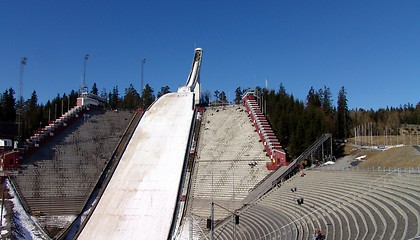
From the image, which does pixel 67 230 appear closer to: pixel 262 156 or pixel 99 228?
pixel 99 228

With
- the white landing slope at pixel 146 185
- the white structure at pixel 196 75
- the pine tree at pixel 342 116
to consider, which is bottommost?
the white landing slope at pixel 146 185

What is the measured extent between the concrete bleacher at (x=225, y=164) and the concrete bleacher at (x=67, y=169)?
7.96 metres

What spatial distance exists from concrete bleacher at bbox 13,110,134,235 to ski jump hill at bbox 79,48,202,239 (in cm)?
170

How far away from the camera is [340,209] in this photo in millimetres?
17672

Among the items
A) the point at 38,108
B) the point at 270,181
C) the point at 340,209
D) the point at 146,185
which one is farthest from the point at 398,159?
the point at 38,108

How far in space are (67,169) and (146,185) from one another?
693 centimetres

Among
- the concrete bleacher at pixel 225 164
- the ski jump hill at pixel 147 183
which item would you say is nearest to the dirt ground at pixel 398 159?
the concrete bleacher at pixel 225 164

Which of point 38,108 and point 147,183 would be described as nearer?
point 147,183

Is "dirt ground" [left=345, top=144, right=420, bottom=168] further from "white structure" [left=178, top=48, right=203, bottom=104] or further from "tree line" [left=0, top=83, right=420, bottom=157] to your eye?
"white structure" [left=178, top=48, right=203, bottom=104]

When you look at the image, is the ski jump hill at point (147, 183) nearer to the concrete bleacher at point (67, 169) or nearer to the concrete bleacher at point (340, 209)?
the concrete bleacher at point (67, 169)

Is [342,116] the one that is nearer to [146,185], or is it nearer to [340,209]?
A: [146,185]

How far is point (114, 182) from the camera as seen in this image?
3189cm

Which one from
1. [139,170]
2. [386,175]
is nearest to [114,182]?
[139,170]

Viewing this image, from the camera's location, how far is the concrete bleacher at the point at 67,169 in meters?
28.2
